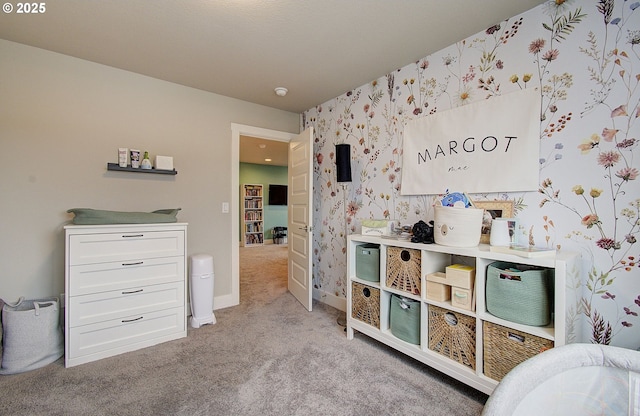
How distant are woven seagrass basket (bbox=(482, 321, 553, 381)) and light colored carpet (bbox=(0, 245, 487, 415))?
0.26 metres

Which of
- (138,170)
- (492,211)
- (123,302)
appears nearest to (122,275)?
(123,302)

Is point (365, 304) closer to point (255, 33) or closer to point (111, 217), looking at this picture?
point (111, 217)

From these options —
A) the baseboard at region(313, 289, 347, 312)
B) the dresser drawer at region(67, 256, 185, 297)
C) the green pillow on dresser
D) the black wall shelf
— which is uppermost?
the black wall shelf

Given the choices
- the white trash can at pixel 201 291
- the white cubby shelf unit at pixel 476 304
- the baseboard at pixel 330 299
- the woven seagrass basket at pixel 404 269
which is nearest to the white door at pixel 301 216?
the baseboard at pixel 330 299

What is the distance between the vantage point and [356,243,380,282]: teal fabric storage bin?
2098 mm

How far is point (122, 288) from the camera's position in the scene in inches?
78.7

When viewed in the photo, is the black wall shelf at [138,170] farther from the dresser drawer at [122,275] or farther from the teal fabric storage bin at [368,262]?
the teal fabric storage bin at [368,262]

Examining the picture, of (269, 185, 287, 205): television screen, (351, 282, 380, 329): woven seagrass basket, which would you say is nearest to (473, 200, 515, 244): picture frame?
(351, 282, 380, 329): woven seagrass basket

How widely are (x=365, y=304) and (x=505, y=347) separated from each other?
956 millimetres

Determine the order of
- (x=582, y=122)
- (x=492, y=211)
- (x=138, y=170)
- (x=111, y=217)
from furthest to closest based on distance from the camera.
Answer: (x=138, y=170) < (x=111, y=217) < (x=492, y=211) < (x=582, y=122)

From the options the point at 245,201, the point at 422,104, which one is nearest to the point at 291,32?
the point at 422,104

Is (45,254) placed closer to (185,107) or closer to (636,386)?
(185,107)

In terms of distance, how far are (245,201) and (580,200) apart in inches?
270

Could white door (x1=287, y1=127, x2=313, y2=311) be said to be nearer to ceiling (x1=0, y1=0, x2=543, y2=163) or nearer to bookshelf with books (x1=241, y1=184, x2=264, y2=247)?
ceiling (x1=0, y1=0, x2=543, y2=163)
